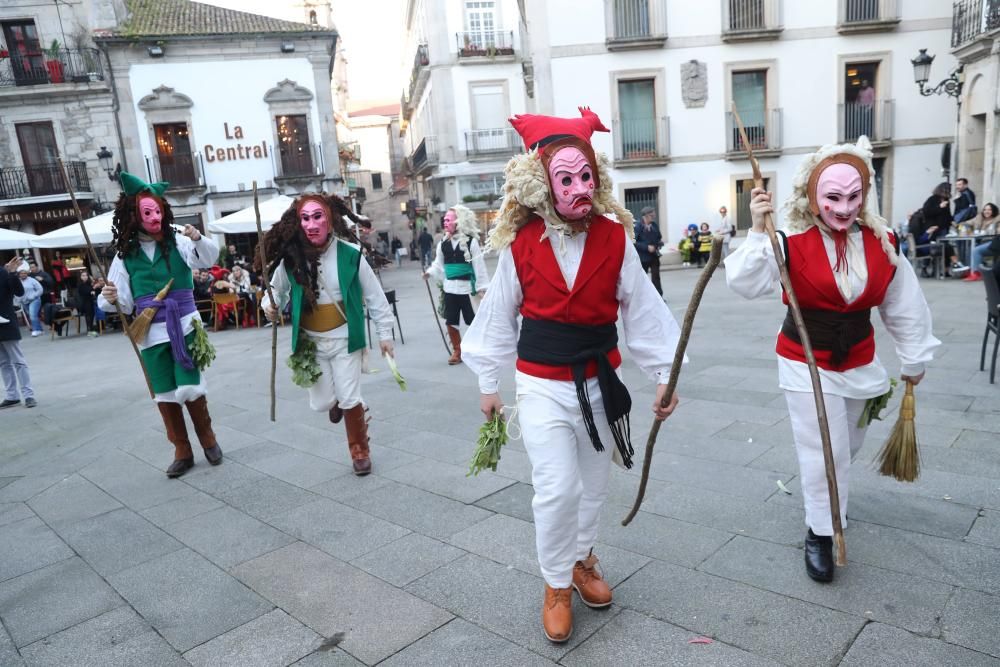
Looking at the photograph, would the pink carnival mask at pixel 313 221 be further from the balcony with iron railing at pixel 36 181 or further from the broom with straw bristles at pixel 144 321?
the balcony with iron railing at pixel 36 181

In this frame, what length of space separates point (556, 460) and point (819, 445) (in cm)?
119

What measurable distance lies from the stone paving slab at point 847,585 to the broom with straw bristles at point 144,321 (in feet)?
13.0

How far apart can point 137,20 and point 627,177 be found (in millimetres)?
16853

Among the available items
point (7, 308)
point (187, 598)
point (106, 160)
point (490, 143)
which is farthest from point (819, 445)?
point (490, 143)

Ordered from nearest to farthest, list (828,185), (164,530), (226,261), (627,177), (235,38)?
(828,185) → (164,530) → (226,261) → (627,177) → (235,38)

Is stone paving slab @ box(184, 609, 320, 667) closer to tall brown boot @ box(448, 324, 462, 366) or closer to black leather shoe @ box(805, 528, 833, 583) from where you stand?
black leather shoe @ box(805, 528, 833, 583)

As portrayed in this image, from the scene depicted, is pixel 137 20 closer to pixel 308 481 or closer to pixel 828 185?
pixel 308 481

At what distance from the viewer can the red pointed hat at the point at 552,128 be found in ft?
9.28

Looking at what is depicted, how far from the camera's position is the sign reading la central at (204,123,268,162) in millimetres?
23203

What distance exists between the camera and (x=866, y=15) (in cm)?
2080

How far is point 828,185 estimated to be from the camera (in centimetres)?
292

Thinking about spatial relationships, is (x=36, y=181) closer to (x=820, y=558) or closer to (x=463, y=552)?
(x=463, y=552)

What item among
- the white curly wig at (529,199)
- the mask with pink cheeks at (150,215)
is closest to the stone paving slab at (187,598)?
the white curly wig at (529,199)

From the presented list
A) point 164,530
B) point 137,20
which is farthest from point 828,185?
point 137,20
